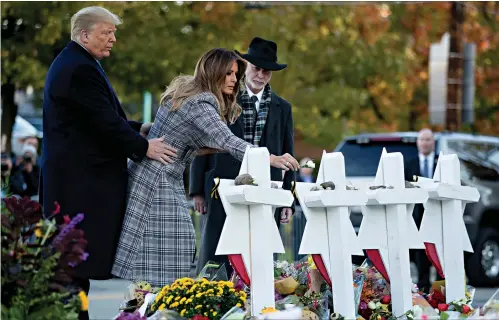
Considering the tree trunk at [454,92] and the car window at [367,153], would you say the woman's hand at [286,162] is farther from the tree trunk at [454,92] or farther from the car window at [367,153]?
the tree trunk at [454,92]

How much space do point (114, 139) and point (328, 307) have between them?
1.50 meters

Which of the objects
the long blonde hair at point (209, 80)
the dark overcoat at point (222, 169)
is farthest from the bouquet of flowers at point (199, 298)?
the dark overcoat at point (222, 169)

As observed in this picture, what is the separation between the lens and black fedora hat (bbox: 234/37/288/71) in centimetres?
836

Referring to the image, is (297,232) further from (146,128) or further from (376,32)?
Result: (376,32)

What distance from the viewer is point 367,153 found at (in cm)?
1522

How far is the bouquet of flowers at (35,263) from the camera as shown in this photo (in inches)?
193

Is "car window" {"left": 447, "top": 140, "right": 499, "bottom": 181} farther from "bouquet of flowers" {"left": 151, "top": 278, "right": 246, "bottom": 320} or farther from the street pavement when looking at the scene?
"bouquet of flowers" {"left": 151, "top": 278, "right": 246, "bottom": 320}

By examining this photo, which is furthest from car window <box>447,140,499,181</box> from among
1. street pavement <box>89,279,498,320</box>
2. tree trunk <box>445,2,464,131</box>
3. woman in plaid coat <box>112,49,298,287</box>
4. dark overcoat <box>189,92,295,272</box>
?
woman in plaid coat <box>112,49,298,287</box>

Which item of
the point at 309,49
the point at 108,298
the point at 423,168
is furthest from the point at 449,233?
the point at 309,49

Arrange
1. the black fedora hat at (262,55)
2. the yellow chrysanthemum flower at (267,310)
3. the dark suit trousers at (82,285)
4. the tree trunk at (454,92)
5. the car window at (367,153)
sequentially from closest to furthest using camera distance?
the yellow chrysanthemum flower at (267,310) → the dark suit trousers at (82,285) → the black fedora hat at (262,55) → the car window at (367,153) → the tree trunk at (454,92)

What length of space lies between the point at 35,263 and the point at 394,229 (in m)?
2.44

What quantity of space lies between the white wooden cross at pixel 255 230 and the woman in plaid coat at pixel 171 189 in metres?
0.62

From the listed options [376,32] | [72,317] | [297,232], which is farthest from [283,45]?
[72,317]

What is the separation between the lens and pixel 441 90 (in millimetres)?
24797
